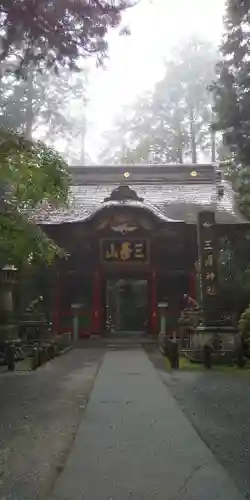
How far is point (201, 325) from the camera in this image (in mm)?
11281

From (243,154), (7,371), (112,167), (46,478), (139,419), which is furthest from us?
(112,167)

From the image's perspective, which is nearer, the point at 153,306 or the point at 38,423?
the point at 38,423

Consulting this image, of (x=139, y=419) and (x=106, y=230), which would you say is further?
(x=106, y=230)

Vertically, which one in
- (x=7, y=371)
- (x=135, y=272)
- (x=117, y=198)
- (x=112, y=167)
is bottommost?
(x=7, y=371)

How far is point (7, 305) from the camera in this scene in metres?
11.4

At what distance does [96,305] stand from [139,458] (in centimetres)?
1328

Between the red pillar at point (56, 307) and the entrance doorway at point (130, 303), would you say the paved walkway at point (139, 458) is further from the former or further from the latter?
the entrance doorway at point (130, 303)

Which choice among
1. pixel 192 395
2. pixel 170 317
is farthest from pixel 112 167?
pixel 192 395

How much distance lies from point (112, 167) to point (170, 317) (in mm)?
9029

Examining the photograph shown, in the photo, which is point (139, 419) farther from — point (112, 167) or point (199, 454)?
point (112, 167)

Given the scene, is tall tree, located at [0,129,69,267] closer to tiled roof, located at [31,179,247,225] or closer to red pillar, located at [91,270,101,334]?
tiled roof, located at [31,179,247,225]

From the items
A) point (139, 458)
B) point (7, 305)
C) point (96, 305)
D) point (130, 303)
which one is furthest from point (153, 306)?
point (139, 458)

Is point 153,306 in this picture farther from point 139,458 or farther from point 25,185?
point 139,458

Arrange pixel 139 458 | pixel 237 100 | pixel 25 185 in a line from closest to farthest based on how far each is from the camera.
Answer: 1. pixel 139 458
2. pixel 25 185
3. pixel 237 100
